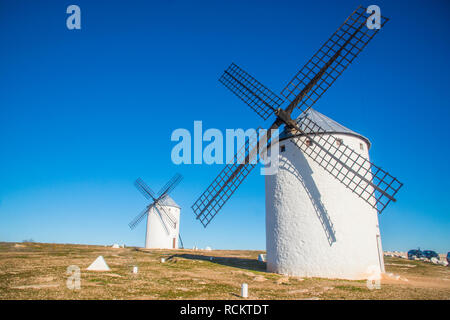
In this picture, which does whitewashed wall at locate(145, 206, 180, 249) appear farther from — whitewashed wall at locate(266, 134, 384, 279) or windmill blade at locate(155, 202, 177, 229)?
whitewashed wall at locate(266, 134, 384, 279)

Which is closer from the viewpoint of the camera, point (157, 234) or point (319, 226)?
point (319, 226)

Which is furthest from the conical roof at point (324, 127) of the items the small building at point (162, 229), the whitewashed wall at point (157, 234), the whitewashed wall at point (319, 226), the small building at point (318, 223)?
the whitewashed wall at point (157, 234)

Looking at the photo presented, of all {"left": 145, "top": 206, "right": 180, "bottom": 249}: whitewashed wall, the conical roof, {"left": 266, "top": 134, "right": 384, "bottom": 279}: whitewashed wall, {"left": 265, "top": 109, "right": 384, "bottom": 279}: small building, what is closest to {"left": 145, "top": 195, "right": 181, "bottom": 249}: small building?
{"left": 145, "top": 206, "right": 180, "bottom": 249}: whitewashed wall

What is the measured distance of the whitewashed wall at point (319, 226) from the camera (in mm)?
12500

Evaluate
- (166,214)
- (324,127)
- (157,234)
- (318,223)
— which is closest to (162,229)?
(157,234)

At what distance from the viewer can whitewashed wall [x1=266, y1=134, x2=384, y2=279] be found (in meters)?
12.5

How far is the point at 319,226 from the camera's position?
12789 millimetres

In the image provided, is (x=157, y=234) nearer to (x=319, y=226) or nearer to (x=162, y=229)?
(x=162, y=229)

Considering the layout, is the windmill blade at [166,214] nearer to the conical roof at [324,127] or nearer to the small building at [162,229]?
the small building at [162,229]

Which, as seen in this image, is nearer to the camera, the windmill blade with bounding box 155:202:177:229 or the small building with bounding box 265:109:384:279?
the small building with bounding box 265:109:384:279

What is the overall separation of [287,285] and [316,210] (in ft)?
13.8

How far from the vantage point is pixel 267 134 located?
14922 millimetres

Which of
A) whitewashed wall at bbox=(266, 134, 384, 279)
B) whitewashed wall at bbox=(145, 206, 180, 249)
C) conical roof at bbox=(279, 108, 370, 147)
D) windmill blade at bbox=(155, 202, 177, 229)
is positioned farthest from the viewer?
windmill blade at bbox=(155, 202, 177, 229)
